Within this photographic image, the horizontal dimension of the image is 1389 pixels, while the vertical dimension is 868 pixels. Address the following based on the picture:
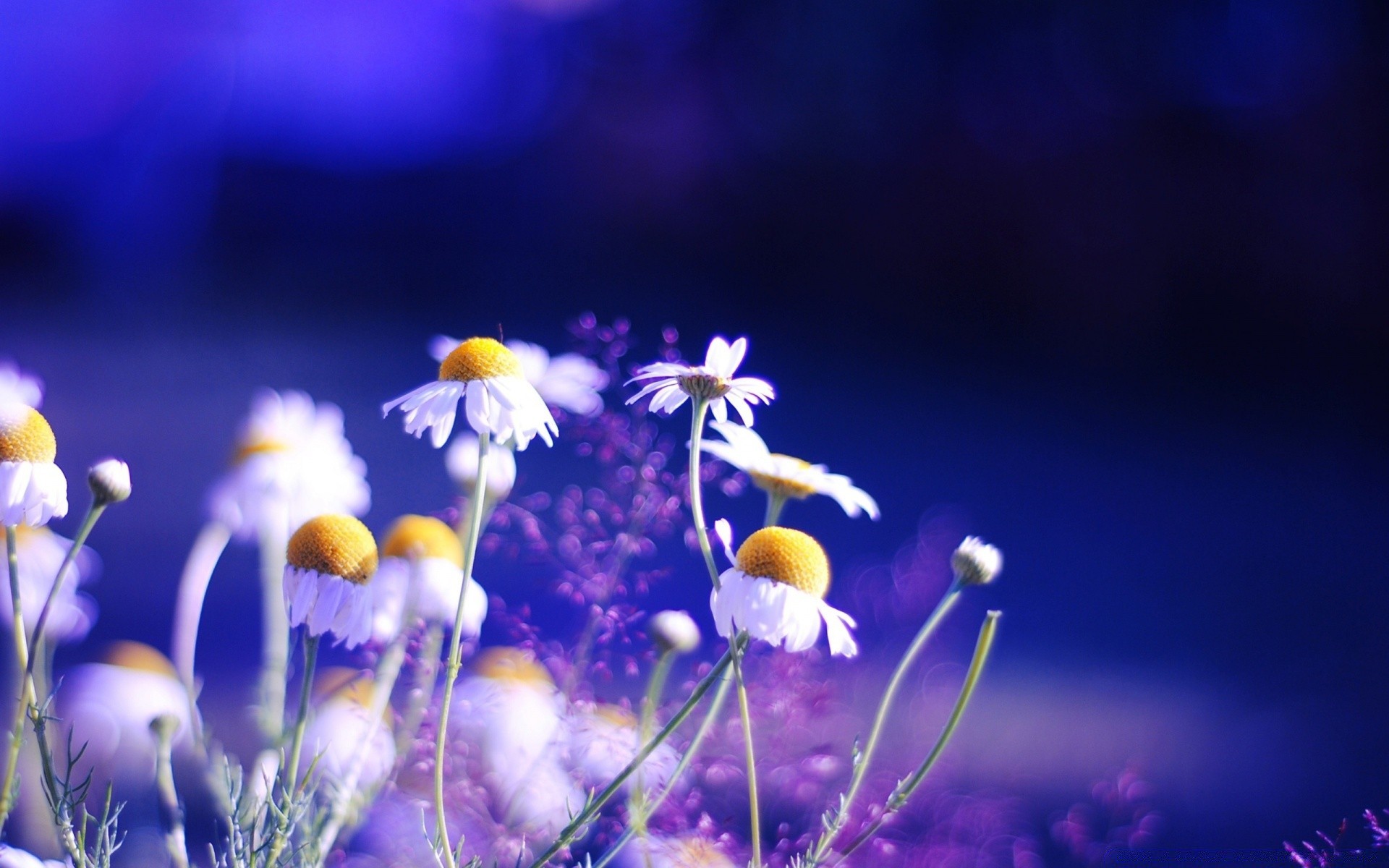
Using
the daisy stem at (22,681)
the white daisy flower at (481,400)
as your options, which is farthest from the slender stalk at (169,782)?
the white daisy flower at (481,400)

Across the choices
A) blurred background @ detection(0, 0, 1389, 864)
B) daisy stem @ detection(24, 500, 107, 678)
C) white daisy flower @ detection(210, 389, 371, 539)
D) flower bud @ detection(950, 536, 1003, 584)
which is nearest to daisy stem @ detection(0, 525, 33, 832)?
daisy stem @ detection(24, 500, 107, 678)

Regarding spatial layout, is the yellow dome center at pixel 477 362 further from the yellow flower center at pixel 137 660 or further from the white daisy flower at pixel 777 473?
the yellow flower center at pixel 137 660

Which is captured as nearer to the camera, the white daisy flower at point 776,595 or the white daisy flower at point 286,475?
the white daisy flower at point 776,595

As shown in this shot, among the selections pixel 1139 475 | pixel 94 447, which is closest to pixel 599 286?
pixel 94 447

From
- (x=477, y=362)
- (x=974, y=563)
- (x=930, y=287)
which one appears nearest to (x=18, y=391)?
(x=477, y=362)

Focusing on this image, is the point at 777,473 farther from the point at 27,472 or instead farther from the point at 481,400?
the point at 27,472
